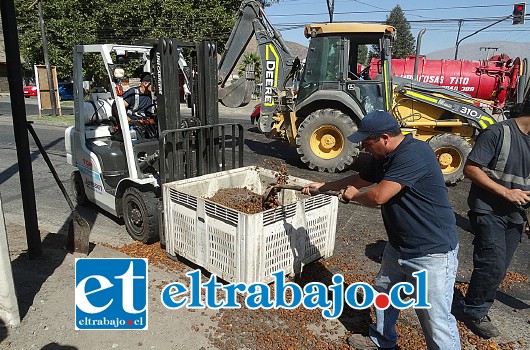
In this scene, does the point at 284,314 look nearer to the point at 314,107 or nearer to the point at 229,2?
the point at 314,107

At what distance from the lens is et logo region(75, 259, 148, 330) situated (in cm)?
346

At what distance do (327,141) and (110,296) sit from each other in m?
6.09

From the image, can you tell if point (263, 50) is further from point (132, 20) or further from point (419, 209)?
point (132, 20)

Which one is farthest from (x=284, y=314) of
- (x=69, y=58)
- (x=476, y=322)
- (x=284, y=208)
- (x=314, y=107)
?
(x=69, y=58)

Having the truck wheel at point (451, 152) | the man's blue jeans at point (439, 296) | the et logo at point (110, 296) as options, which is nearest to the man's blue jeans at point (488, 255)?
the man's blue jeans at point (439, 296)

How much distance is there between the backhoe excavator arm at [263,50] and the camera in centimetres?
918

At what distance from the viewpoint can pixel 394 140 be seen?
107 inches

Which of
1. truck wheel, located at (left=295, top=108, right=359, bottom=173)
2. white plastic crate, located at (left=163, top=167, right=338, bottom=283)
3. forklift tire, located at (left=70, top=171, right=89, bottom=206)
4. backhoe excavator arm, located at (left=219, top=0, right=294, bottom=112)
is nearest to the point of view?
white plastic crate, located at (left=163, top=167, right=338, bottom=283)

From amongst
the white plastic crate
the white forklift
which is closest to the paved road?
the white forklift

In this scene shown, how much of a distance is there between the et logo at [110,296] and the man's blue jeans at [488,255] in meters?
2.86

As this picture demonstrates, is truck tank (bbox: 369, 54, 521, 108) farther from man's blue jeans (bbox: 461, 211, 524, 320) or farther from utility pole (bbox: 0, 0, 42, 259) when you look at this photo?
utility pole (bbox: 0, 0, 42, 259)

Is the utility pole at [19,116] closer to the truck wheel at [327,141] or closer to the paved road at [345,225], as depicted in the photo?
Result: the paved road at [345,225]

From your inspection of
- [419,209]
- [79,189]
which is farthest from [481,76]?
[419,209]

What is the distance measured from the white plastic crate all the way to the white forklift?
0.50m
